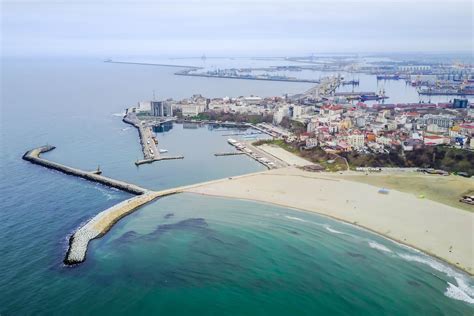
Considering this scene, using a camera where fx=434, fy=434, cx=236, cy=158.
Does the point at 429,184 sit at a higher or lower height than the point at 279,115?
lower

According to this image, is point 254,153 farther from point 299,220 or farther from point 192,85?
point 192,85

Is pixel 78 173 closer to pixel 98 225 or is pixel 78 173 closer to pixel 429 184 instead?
pixel 98 225

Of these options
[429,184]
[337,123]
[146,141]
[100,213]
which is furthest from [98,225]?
[337,123]

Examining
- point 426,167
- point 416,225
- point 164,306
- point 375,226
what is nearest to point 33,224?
point 164,306

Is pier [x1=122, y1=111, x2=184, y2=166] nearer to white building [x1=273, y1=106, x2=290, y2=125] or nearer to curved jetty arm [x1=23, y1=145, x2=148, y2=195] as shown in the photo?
curved jetty arm [x1=23, y1=145, x2=148, y2=195]

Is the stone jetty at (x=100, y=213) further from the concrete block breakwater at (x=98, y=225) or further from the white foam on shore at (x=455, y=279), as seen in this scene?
the white foam on shore at (x=455, y=279)

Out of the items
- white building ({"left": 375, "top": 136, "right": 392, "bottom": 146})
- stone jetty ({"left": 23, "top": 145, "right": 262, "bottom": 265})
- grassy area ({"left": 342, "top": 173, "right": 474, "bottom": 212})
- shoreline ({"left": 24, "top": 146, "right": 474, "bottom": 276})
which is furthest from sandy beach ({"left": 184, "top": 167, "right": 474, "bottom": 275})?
white building ({"left": 375, "top": 136, "right": 392, "bottom": 146})

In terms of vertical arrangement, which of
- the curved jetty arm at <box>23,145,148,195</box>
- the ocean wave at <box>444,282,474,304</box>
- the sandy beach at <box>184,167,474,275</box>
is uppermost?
the curved jetty arm at <box>23,145,148,195</box>
